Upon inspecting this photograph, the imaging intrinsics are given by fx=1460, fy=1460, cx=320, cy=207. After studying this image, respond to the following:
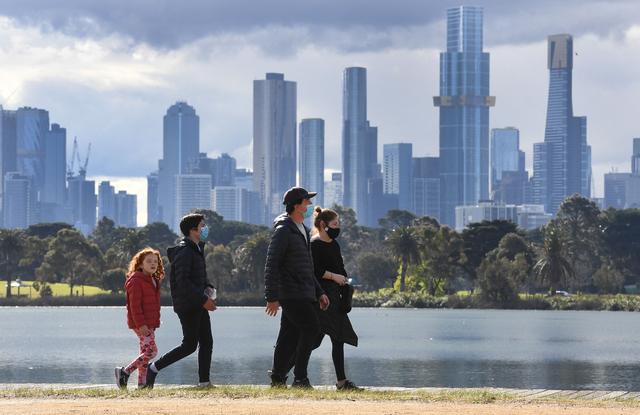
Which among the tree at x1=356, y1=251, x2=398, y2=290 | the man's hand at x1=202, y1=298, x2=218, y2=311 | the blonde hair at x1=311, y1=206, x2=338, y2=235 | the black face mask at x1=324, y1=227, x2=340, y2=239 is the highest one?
the blonde hair at x1=311, y1=206, x2=338, y2=235

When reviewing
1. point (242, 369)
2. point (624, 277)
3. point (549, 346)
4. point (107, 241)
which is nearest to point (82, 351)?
point (242, 369)

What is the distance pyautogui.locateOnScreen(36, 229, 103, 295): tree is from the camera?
129 m

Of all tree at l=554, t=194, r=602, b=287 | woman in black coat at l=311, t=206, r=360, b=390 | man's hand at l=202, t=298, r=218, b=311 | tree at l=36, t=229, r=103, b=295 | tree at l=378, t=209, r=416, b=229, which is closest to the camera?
man's hand at l=202, t=298, r=218, b=311

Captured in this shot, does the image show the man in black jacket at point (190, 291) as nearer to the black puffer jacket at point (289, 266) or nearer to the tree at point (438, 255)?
the black puffer jacket at point (289, 266)

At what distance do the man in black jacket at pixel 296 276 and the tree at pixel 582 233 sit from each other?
124083 mm

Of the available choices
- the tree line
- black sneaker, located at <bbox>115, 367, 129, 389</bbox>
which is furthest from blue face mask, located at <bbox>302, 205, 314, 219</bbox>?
the tree line

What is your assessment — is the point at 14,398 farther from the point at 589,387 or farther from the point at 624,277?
the point at 624,277

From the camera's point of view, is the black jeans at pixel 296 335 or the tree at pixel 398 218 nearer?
the black jeans at pixel 296 335

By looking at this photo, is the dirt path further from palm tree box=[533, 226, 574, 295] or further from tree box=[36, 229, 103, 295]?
tree box=[36, 229, 103, 295]

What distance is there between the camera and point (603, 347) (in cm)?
6353

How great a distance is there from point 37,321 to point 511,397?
78.0 meters

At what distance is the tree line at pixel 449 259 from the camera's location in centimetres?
12025

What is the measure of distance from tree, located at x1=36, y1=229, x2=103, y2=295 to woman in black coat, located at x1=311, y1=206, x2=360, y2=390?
111658mm

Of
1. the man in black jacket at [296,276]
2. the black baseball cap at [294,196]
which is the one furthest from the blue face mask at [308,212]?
the black baseball cap at [294,196]
